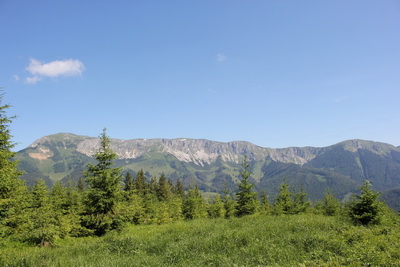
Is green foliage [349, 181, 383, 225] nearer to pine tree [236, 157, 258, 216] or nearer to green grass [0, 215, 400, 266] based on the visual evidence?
green grass [0, 215, 400, 266]

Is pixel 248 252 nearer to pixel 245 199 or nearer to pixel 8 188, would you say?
pixel 8 188

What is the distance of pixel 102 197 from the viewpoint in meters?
23.4

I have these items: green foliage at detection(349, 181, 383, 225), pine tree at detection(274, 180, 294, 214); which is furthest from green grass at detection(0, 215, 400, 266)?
pine tree at detection(274, 180, 294, 214)

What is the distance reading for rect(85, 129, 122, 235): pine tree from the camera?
913 inches

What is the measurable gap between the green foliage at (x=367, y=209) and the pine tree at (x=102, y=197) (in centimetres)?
2224

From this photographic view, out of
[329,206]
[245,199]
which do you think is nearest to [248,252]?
[245,199]

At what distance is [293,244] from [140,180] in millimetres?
69464

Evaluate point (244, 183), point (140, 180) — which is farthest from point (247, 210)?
point (140, 180)

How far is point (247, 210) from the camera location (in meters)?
38.7

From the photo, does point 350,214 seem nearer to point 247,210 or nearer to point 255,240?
point 255,240

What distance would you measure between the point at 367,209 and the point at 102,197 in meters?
24.6

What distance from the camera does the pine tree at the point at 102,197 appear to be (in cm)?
2319

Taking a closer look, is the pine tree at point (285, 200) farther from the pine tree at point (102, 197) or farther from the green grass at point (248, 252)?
the pine tree at point (102, 197)

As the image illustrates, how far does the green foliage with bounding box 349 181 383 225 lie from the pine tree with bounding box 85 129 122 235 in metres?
22.2
